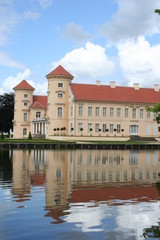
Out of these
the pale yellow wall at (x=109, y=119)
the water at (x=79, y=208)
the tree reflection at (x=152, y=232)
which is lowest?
the tree reflection at (x=152, y=232)

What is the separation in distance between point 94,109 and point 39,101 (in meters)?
19.0

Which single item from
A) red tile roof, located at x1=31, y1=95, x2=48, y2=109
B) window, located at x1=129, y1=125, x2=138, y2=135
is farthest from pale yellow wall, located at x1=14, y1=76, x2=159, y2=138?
red tile roof, located at x1=31, y1=95, x2=48, y2=109

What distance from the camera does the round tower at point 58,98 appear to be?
75812 mm

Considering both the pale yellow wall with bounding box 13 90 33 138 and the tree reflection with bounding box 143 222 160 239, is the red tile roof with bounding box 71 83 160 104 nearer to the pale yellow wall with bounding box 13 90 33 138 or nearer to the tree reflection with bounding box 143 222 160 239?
the pale yellow wall with bounding box 13 90 33 138

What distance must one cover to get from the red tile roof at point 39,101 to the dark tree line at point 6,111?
10353 mm

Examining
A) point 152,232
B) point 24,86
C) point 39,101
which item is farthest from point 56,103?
point 152,232

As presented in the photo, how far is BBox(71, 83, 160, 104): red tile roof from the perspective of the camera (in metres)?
75.2

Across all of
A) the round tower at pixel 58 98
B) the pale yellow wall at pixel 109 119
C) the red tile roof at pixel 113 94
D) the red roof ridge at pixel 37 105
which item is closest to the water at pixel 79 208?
the pale yellow wall at pixel 109 119

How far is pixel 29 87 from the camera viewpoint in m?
86.1

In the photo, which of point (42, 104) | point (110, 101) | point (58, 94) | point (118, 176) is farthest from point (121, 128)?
point (118, 176)

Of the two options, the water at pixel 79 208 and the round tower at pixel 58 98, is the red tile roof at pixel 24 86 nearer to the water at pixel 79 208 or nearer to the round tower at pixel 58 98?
the round tower at pixel 58 98

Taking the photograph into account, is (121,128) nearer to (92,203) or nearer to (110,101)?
(110,101)

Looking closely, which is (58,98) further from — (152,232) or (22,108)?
(152,232)

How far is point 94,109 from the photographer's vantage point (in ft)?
246
